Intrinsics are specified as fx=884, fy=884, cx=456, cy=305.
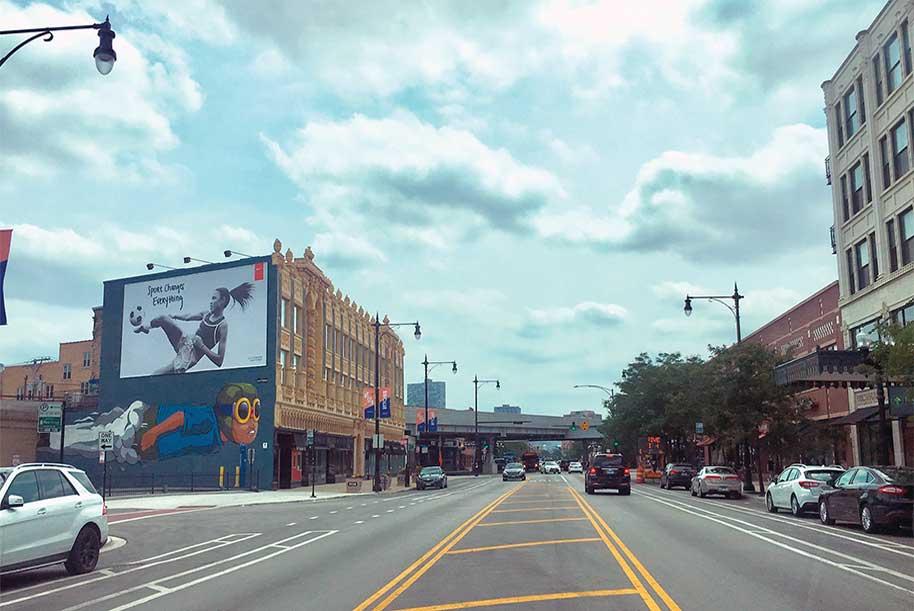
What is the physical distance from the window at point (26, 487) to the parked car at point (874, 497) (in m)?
17.1

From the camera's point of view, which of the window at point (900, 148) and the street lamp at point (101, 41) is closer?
the street lamp at point (101, 41)

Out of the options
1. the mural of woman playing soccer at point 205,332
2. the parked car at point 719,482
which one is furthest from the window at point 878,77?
the mural of woman playing soccer at point 205,332

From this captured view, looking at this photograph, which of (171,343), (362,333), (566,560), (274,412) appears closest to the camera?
(566,560)

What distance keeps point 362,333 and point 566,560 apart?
59.9 meters

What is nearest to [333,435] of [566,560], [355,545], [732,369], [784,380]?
[732,369]

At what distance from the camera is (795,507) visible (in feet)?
85.6

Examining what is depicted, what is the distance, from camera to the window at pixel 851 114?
129 feet

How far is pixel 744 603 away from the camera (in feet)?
34.0

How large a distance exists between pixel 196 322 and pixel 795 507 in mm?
39937

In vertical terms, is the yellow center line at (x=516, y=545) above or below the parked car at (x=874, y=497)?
below

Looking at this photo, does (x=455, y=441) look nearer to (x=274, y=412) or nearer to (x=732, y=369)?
(x=274, y=412)

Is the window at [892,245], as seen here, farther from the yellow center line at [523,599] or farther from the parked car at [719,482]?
the yellow center line at [523,599]

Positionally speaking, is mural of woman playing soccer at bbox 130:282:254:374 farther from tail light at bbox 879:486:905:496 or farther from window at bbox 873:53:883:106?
tail light at bbox 879:486:905:496

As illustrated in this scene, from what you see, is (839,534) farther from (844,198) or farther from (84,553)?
(844,198)
